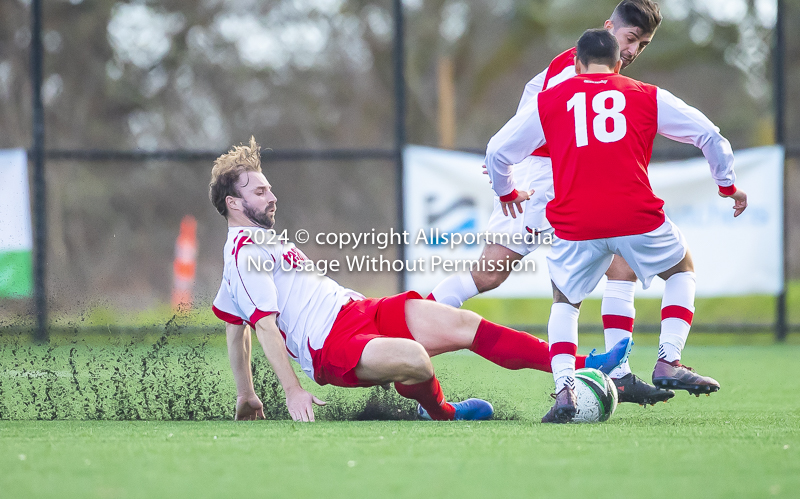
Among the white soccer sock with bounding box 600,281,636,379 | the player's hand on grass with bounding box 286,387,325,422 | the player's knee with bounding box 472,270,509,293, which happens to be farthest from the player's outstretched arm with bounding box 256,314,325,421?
the white soccer sock with bounding box 600,281,636,379

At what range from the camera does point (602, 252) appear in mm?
3805

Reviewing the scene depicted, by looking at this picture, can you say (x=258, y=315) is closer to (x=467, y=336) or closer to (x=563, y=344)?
(x=467, y=336)

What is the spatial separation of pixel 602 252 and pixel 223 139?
11.1m

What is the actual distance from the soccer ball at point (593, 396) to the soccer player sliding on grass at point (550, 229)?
280mm

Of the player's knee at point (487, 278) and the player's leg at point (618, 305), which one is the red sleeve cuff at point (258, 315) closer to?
the player's knee at point (487, 278)

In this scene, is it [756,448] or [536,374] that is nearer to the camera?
[756,448]

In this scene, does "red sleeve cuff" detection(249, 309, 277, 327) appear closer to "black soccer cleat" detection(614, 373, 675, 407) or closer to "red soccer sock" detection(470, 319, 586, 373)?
"red soccer sock" detection(470, 319, 586, 373)

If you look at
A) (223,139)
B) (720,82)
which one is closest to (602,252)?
(223,139)

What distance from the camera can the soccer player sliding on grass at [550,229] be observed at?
159 inches

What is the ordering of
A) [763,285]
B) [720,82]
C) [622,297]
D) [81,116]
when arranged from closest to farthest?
[622,297] → [763,285] → [81,116] → [720,82]

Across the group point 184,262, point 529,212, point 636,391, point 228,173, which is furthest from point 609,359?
point 184,262

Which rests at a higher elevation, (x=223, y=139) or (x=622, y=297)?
(x=223, y=139)

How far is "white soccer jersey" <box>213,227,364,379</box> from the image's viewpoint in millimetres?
3625

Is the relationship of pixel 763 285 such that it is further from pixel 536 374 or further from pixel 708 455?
pixel 708 455
